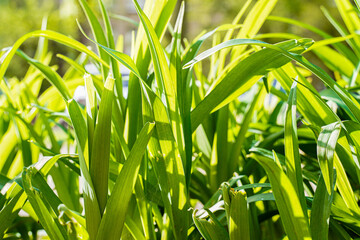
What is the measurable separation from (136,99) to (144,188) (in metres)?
0.11

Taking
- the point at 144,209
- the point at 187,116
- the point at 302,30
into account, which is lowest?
the point at 144,209

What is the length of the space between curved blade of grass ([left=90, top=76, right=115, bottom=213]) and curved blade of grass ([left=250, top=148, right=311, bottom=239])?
147 millimetres

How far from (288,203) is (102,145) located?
7.3 inches

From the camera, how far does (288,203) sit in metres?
0.34

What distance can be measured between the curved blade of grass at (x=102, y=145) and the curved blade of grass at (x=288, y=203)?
147mm

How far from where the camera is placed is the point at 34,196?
0.37m

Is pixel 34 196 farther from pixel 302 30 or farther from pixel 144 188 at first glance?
pixel 302 30

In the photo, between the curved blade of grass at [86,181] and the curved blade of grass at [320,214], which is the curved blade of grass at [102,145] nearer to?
the curved blade of grass at [86,181]

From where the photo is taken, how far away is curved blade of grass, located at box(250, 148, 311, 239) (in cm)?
33

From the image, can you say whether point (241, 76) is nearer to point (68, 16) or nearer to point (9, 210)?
point (9, 210)

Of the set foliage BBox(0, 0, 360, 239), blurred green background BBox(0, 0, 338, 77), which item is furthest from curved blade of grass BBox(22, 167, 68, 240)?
blurred green background BBox(0, 0, 338, 77)

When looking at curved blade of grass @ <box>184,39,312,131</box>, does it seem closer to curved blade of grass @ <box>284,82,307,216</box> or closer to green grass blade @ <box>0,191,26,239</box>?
curved blade of grass @ <box>284,82,307,216</box>

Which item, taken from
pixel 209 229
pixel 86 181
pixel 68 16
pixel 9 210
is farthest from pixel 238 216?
pixel 68 16

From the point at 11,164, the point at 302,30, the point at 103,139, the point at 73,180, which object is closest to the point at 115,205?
the point at 103,139
